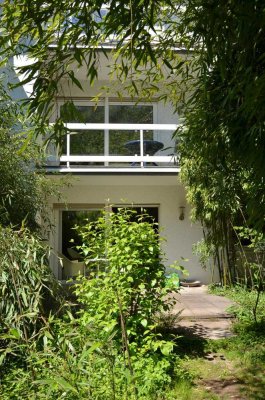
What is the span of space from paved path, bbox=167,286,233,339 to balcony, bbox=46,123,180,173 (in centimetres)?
344

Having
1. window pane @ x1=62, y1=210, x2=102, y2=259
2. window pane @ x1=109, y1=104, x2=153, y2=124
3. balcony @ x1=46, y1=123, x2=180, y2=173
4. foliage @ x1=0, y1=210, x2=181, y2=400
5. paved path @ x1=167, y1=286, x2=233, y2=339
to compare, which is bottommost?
paved path @ x1=167, y1=286, x2=233, y2=339

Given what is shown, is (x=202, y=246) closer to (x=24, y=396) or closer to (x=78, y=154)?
(x=78, y=154)

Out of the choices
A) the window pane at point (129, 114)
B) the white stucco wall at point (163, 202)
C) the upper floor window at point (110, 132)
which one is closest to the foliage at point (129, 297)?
the upper floor window at point (110, 132)

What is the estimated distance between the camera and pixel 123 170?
35.2ft

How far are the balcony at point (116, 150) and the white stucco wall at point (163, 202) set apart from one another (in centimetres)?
79

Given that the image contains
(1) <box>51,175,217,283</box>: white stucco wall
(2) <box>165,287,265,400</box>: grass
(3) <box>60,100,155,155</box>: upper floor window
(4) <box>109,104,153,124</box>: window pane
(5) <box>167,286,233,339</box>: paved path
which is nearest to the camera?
(2) <box>165,287,265,400</box>: grass

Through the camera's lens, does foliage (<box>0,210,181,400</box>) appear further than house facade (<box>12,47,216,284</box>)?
No

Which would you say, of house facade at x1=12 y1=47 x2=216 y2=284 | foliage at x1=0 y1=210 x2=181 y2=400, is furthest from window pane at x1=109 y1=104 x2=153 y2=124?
foliage at x1=0 y1=210 x2=181 y2=400

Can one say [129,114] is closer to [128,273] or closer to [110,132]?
[110,132]

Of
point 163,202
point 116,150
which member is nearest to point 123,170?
point 116,150

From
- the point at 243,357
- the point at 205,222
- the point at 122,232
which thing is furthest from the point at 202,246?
the point at 122,232

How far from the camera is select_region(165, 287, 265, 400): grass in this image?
4.39 m

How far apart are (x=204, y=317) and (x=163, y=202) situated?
212 inches

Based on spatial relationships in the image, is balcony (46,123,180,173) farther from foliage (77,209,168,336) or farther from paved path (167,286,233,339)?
foliage (77,209,168,336)
